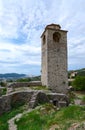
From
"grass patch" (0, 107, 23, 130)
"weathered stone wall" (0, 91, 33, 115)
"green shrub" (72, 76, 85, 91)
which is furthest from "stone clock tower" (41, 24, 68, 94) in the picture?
"green shrub" (72, 76, 85, 91)

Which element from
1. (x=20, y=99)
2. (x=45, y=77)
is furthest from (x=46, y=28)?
(x=20, y=99)

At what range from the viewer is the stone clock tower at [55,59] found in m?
24.2

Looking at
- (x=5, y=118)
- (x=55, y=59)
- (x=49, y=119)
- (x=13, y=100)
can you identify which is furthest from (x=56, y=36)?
(x=49, y=119)

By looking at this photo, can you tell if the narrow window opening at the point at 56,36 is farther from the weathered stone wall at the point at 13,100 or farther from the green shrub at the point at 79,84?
the green shrub at the point at 79,84

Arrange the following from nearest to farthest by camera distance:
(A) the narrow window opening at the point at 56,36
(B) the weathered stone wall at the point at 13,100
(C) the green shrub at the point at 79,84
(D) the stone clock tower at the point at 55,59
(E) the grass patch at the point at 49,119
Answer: (E) the grass patch at the point at 49,119 < (B) the weathered stone wall at the point at 13,100 < (D) the stone clock tower at the point at 55,59 < (A) the narrow window opening at the point at 56,36 < (C) the green shrub at the point at 79,84

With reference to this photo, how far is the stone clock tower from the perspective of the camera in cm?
2417

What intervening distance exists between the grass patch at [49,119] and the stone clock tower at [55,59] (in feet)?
37.7

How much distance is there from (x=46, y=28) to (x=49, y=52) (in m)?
3.00

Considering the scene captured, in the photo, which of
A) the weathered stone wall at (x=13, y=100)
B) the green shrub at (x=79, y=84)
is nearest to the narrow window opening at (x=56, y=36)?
the weathered stone wall at (x=13, y=100)

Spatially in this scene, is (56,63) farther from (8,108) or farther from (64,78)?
(8,108)

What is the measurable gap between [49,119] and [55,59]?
45.9 feet

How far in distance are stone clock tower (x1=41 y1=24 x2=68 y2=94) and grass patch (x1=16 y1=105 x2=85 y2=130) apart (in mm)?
11492

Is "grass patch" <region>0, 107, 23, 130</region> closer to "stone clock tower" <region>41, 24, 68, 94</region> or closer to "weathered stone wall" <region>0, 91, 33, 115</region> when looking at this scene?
"weathered stone wall" <region>0, 91, 33, 115</region>

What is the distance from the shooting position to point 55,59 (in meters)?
24.4
